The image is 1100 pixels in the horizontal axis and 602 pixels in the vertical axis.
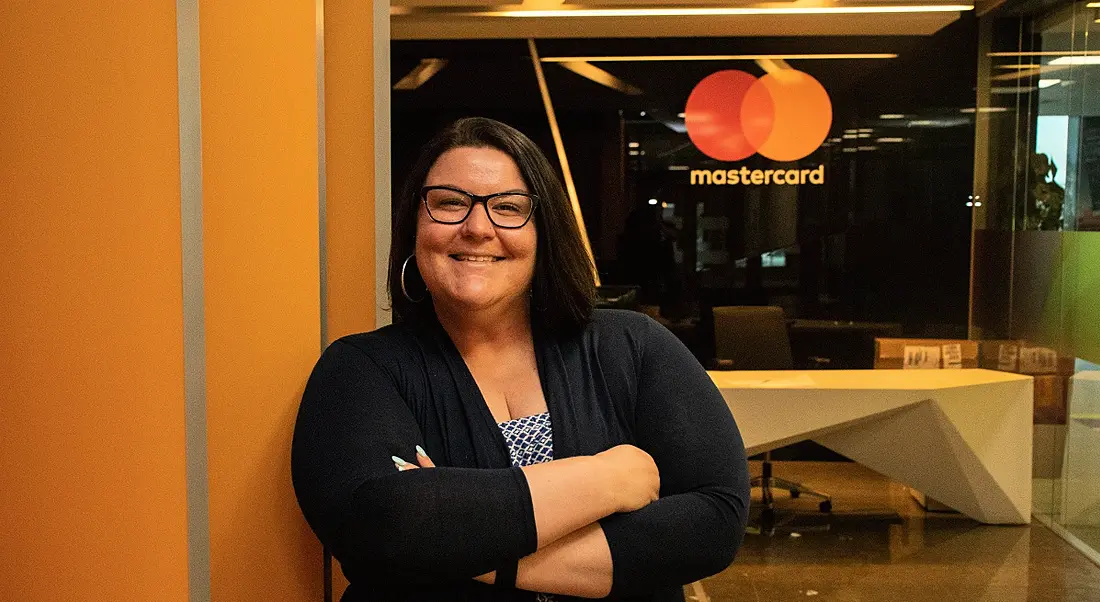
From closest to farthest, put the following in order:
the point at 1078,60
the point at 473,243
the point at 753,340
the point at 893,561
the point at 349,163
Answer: the point at 473,243 < the point at 349,163 < the point at 893,561 < the point at 1078,60 < the point at 753,340

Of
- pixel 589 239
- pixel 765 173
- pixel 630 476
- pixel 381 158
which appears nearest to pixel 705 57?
pixel 765 173

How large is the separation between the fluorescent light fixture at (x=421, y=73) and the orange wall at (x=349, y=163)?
6244mm

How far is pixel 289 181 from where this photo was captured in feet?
5.05

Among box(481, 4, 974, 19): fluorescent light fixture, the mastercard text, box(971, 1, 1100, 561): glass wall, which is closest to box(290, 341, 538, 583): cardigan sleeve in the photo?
box(971, 1, 1100, 561): glass wall

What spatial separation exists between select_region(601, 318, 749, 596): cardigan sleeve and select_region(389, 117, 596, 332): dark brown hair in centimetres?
12

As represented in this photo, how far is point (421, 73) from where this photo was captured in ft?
26.4

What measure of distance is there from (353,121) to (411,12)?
551 cm

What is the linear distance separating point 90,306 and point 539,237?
766 millimetres

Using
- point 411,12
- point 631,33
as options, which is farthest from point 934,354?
point 411,12

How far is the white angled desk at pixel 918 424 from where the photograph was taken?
18.7 ft

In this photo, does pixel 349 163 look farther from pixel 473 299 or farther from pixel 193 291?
pixel 193 291

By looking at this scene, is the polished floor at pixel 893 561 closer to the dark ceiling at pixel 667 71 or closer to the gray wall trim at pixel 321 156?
the gray wall trim at pixel 321 156

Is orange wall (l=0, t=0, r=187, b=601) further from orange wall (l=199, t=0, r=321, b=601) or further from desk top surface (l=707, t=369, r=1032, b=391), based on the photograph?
desk top surface (l=707, t=369, r=1032, b=391)

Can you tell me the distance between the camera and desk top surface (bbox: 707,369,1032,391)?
18.8 ft
